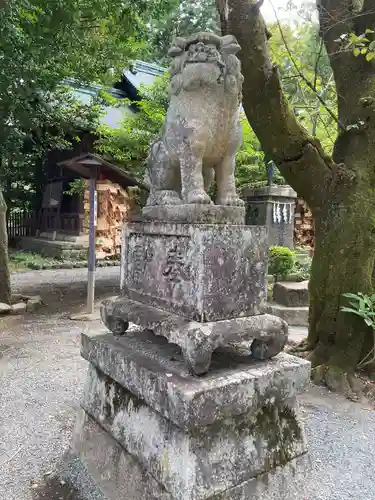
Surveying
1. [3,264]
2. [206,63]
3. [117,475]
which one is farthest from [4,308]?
[206,63]

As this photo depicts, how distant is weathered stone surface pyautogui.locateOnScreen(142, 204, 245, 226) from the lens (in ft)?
6.66

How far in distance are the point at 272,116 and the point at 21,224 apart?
533 inches

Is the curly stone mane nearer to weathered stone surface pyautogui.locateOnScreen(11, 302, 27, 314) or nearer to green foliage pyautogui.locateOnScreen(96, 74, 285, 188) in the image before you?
weathered stone surface pyautogui.locateOnScreen(11, 302, 27, 314)

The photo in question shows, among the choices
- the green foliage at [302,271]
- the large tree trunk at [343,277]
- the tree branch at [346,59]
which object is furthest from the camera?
the green foliage at [302,271]

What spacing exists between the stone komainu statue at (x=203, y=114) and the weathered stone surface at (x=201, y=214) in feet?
0.16

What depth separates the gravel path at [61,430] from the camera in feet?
7.38

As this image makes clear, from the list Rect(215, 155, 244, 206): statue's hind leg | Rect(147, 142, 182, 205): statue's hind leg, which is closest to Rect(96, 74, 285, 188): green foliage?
Rect(147, 142, 182, 205): statue's hind leg

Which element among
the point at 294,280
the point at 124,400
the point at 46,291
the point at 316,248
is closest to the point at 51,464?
the point at 124,400

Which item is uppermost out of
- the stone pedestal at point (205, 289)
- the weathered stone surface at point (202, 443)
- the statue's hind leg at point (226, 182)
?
the statue's hind leg at point (226, 182)

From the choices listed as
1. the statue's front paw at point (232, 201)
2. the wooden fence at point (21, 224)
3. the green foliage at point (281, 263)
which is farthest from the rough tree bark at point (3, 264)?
the wooden fence at point (21, 224)

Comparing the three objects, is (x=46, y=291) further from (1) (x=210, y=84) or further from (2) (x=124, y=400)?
(1) (x=210, y=84)

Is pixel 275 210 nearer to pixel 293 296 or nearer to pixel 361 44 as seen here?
pixel 293 296

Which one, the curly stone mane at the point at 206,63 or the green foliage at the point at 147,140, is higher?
the green foliage at the point at 147,140

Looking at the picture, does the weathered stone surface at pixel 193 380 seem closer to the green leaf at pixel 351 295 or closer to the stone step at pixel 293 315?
the green leaf at pixel 351 295
